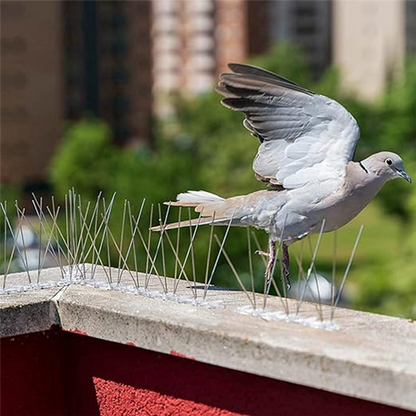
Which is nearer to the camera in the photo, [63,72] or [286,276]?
[286,276]

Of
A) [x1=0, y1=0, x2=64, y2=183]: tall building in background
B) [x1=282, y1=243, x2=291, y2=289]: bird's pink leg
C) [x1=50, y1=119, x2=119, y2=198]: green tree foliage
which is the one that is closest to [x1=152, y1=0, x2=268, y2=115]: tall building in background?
[x1=0, y1=0, x2=64, y2=183]: tall building in background

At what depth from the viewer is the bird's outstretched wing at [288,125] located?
4.82 metres

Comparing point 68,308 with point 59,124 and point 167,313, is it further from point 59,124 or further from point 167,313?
point 59,124

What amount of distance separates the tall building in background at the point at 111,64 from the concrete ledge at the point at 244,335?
46.1 metres

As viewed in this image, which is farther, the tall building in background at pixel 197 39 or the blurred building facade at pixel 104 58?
the tall building in background at pixel 197 39

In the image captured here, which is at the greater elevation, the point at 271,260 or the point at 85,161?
the point at 271,260

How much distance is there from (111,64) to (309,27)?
3663 centimetres

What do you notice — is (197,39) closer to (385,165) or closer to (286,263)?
(286,263)

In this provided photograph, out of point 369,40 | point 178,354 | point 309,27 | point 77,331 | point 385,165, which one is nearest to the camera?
point 178,354

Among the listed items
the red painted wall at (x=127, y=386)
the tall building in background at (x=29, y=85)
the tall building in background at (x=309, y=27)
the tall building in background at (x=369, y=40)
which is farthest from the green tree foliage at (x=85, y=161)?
the tall building in background at (x=309, y=27)

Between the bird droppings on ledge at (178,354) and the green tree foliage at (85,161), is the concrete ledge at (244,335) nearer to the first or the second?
the bird droppings on ledge at (178,354)

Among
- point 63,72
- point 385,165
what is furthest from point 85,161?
point 385,165

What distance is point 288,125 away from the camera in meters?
4.98

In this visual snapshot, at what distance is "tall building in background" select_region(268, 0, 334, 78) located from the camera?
83.7 metres
